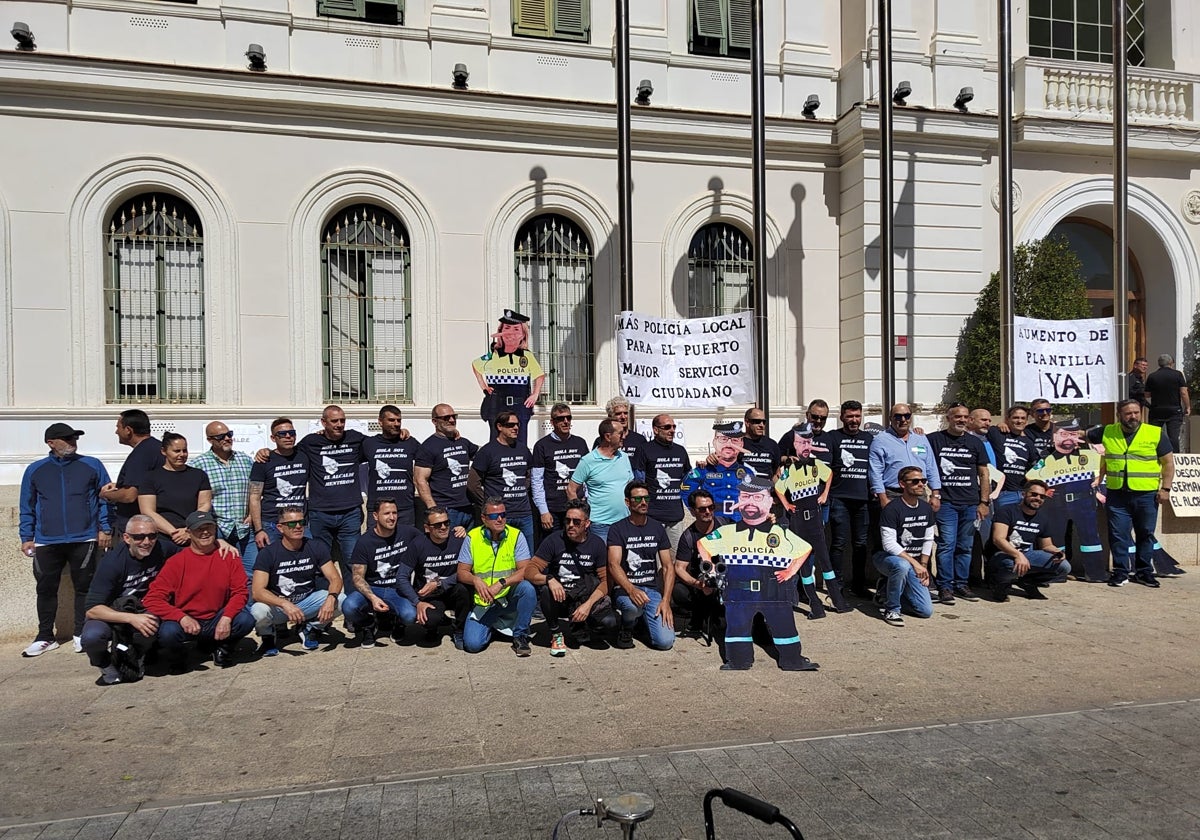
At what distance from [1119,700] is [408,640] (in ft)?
18.0

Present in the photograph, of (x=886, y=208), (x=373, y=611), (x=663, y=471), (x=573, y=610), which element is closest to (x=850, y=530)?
(x=663, y=471)

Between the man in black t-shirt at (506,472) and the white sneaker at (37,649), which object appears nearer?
the white sneaker at (37,649)

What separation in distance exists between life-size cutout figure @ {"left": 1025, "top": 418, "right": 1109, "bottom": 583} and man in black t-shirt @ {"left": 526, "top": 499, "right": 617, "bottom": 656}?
4.94 m

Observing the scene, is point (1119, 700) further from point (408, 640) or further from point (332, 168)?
point (332, 168)

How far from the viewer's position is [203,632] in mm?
6965

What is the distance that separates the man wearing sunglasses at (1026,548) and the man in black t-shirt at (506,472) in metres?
4.74

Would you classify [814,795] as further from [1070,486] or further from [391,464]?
[1070,486]

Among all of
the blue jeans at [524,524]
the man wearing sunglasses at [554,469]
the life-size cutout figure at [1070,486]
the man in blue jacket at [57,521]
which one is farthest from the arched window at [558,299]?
the man in blue jacket at [57,521]

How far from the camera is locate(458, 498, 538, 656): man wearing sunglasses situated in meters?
7.36

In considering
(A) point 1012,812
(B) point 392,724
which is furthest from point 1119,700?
(B) point 392,724

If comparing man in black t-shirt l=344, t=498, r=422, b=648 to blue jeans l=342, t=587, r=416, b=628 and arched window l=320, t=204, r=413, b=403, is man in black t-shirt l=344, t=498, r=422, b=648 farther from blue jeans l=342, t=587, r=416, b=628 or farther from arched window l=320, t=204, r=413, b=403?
arched window l=320, t=204, r=413, b=403

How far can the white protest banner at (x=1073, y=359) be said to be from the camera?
1098 cm

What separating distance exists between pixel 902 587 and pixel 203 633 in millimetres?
6088

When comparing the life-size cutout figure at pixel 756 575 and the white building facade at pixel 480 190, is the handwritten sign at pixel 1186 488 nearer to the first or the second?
the white building facade at pixel 480 190
